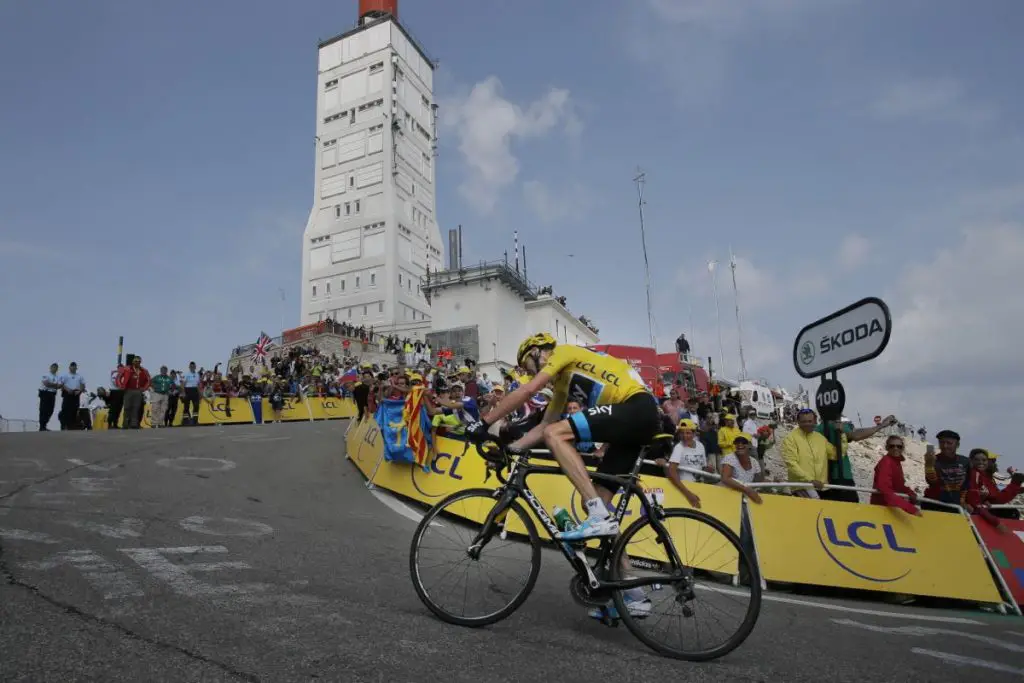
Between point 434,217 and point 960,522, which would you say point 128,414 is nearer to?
point 960,522

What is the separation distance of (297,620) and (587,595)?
5.65ft

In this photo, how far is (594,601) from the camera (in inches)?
163

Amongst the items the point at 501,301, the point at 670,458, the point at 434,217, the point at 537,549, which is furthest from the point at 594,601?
the point at 434,217

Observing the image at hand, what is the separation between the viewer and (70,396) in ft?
59.3

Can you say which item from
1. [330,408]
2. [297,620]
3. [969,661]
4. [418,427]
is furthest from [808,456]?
[330,408]

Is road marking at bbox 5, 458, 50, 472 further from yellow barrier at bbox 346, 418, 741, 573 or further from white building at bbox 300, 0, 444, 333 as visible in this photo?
white building at bbox 300, 0, 444, 333

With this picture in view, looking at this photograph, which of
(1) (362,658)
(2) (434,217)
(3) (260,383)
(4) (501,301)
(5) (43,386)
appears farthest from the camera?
(2) (434,217)

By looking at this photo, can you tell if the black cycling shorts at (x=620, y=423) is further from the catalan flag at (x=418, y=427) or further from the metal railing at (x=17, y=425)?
the metal railing at (x=17, y=425)

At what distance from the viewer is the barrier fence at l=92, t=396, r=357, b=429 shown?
2548 centimetres

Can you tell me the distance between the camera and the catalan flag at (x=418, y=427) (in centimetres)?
1028

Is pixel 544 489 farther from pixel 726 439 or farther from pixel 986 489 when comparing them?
pixel 986 489

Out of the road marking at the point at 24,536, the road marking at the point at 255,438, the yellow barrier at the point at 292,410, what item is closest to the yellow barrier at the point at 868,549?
the road marking at the point at 24,536

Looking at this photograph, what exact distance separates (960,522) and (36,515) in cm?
971

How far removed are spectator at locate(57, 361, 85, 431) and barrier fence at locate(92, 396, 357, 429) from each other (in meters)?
4.05
